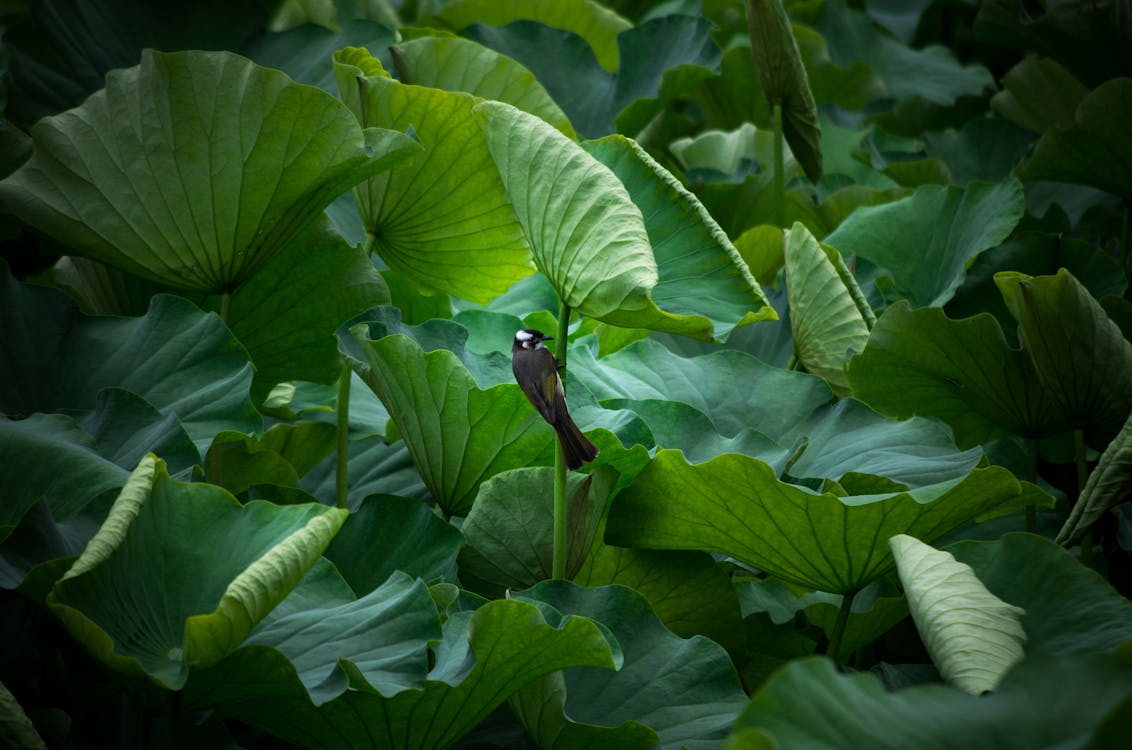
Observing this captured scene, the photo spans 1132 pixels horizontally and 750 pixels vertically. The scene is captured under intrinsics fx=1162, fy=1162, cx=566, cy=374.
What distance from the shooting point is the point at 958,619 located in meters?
0.61

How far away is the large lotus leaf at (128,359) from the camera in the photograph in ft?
2.67

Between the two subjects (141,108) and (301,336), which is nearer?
(141,108)

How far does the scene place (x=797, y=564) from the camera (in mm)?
745

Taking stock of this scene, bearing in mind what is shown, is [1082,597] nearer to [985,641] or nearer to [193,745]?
[985,641]

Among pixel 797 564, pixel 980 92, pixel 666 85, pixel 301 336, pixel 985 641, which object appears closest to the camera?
pixel 985 641

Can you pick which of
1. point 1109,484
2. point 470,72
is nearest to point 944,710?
point 1109,484

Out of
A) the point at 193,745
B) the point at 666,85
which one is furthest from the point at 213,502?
the point at 666,85

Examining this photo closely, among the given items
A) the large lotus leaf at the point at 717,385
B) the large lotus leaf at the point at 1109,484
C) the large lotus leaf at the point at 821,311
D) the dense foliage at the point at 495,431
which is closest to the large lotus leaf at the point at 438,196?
the dense foliage at the point at 495,431

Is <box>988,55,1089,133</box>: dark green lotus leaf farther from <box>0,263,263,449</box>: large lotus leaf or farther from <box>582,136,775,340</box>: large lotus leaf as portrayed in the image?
<box>0,263,263,449</box>: large lotus leaf

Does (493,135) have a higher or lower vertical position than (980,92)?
higher

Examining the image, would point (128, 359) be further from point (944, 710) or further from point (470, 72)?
point (944, 710)

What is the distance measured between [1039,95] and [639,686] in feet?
3.17

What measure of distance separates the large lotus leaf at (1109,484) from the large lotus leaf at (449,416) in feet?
1.19

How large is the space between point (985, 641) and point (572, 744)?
0.75 feet
